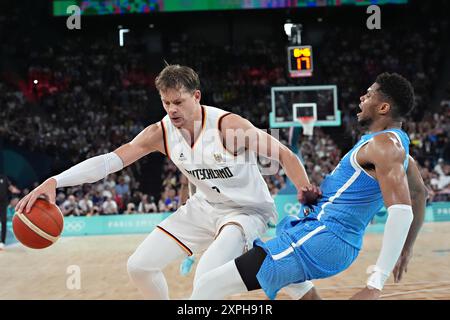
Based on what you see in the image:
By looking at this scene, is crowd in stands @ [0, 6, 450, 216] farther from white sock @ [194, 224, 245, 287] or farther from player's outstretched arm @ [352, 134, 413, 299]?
player's outstretched arm @ [352, 134, 413, 299]

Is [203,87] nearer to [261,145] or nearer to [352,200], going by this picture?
[261,145]

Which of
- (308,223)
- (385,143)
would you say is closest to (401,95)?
(385,143)

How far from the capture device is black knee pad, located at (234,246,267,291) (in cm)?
285

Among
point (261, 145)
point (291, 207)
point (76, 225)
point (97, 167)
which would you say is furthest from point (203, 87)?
point (261, 145)

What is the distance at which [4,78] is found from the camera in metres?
19.9

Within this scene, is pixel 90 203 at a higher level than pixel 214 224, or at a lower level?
lower

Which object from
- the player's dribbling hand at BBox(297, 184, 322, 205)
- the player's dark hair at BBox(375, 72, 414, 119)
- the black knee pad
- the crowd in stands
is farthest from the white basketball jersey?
the crowd in stands

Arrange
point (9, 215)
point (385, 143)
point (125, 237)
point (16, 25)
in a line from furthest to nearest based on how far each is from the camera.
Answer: point (16, 25), point (9, 215), point (125, 237), point (385, 143)

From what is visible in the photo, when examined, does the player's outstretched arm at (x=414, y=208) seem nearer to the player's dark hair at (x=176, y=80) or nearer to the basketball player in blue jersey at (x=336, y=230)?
the basketball player in blue jersey at (x=336, y=230)

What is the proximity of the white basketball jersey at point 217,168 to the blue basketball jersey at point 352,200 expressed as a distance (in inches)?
28.7

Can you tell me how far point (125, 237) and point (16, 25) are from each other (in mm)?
12390

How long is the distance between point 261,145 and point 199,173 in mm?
447
